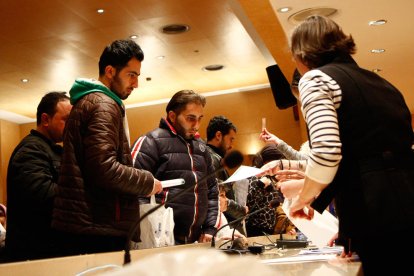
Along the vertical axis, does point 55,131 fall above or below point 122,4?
below

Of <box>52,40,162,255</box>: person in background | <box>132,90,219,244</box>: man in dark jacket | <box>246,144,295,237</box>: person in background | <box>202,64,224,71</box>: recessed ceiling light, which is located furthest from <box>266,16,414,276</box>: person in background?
<box>202,64,224,71</box>: recessed ceiling light

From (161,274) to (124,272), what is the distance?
4 cm

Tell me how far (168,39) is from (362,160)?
6.44m

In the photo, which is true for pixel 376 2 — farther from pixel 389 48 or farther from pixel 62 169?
pixel 62 169

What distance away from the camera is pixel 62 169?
82.3 inches

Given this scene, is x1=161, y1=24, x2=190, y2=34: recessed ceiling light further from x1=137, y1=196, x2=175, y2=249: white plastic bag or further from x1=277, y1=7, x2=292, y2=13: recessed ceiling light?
x1=137, y1=196, x2=175, y2=249: white plastic bag

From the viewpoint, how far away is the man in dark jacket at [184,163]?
284cm

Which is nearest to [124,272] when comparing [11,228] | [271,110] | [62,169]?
[62,169]

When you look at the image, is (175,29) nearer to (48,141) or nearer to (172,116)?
(172,116)

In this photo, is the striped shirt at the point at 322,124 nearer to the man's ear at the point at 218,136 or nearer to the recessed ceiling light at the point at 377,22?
the man's ear at the point at 218,136

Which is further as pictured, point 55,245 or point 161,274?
point 55,245

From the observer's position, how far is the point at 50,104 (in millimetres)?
2578

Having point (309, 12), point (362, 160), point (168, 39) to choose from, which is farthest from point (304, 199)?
point (168, 39)

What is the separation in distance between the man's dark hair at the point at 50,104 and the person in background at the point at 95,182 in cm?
37
